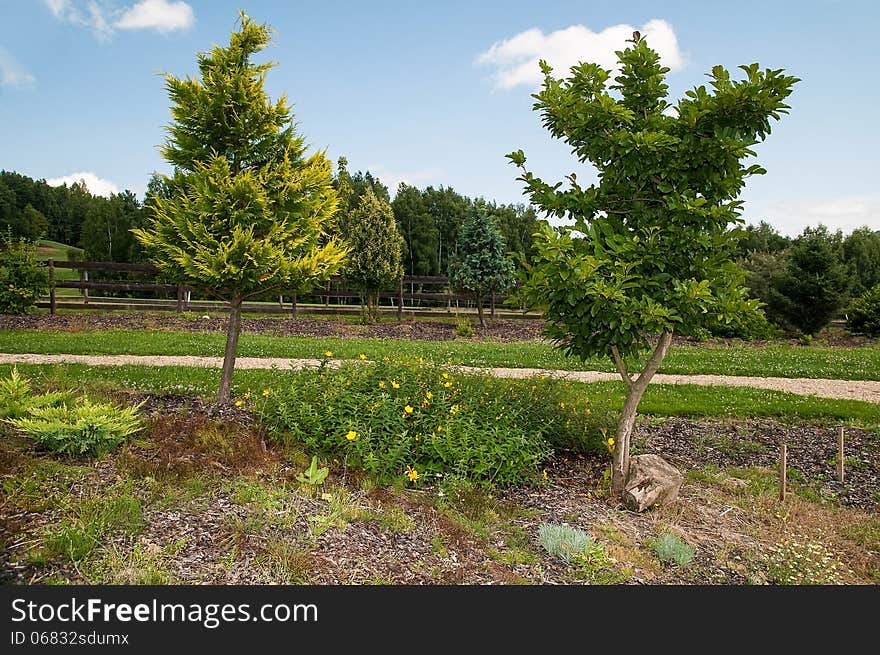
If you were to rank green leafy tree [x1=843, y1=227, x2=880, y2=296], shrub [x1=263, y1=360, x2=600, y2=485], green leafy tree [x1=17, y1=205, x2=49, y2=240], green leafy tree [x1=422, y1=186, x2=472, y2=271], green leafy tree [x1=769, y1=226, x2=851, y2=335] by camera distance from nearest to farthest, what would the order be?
1. shrub [x1=263, y1=360, x2=600, y2=485]
2. green leafy tree [x1=769, y1=226, x2=851, y2=335]
3. green leafy tree [x1=843, y1=227, x2=880, y2=296]
4. green leafy tree [x1=422, y1=186, x2=472, y2=271]
5. green leafy tree [x1=17, y1=205, x2=49, y2=240]

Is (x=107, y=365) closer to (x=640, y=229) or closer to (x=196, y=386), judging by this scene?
(x=196, y=386)

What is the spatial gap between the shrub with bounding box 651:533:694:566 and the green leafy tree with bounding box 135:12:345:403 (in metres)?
4.65

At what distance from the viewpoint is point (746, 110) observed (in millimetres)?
4848

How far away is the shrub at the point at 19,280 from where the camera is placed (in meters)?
18.4

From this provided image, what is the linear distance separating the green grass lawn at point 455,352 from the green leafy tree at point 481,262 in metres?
5.36

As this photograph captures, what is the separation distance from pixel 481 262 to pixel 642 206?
55.9 feet

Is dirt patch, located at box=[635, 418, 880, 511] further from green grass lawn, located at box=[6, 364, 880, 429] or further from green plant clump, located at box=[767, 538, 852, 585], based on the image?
green plant clump, located at box=[767, 538, 852, 585]

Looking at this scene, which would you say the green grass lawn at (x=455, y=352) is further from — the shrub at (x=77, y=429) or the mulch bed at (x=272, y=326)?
the shrub at (x=77, y=429)

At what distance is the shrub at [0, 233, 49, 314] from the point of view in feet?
60.4

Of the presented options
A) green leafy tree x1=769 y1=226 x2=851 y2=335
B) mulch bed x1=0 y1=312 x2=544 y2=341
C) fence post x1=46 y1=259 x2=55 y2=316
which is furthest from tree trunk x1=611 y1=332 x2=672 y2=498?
fence post x1=46 y1=259 x2=55 y2=316

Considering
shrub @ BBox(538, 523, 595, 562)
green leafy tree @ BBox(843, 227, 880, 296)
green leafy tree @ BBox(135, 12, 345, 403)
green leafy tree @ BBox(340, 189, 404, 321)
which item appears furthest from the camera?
green leafy tree @ BBox(843, 227, 880, 296)

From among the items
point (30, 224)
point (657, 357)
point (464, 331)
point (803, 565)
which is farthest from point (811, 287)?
point (30, 224)

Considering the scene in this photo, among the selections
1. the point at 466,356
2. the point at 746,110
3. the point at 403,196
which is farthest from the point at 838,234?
the point at 746,110

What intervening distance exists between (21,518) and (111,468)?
84 centimetres
